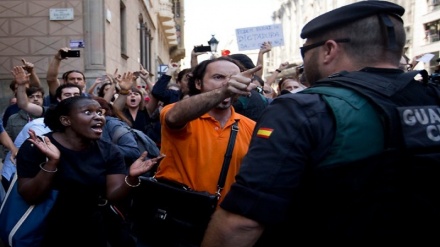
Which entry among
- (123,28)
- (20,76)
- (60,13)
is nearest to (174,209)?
(20,76)

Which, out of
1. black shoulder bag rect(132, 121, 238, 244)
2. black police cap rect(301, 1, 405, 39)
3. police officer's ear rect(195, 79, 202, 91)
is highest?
black police cap rect(301, 1, 405, 39)

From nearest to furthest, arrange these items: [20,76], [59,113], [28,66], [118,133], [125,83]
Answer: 1. [59,113]
2. [118,133]
3. [20,76]
4. [125,83]
5. [28,66]

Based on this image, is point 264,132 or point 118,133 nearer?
point 264,132

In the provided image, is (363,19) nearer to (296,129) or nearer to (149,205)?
(296,129)

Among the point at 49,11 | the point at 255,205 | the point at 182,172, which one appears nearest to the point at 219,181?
the point at 182,172

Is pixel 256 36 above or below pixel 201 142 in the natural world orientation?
above

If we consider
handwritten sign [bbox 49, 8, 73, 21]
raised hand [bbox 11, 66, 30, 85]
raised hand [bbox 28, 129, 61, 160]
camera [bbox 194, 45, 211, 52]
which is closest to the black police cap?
raised hand [bbox 28, 129, 61, 160]

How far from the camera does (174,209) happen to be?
2449 mm

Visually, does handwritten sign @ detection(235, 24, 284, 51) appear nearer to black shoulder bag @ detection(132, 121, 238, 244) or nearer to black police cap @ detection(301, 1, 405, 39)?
black shoulder bag @ detection(132, 121, 238, 244)

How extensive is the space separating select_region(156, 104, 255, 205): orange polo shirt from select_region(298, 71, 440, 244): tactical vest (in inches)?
39.0

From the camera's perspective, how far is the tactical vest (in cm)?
152

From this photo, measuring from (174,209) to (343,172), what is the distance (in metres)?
1.18

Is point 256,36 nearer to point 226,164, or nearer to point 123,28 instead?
point 226,164

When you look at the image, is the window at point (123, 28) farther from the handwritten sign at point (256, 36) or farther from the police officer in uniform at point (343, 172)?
the police officer in uniform at point (343, 172)
